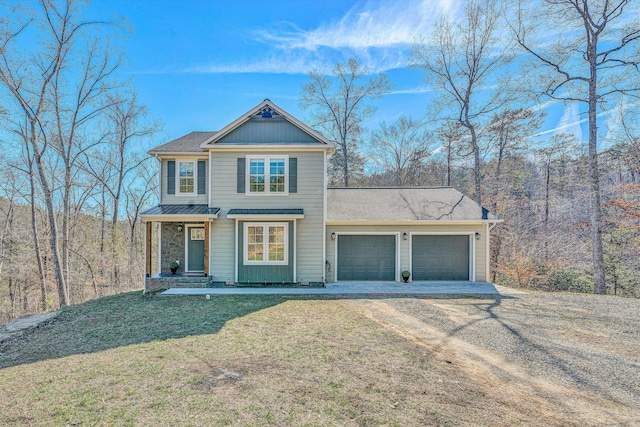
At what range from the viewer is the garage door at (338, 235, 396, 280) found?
37.2 ft

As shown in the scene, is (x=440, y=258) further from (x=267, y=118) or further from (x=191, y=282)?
(x=191, y=282)

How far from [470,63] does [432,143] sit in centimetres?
590

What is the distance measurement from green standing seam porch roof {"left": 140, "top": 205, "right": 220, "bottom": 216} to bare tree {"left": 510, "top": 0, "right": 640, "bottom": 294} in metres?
15.1

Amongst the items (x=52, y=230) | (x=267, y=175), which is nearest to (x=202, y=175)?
(x=267, y=175)

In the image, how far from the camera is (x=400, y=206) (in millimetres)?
12094

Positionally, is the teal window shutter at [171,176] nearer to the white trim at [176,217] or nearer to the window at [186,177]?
the window at [186,177]

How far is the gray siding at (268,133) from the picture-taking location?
35.1 ft

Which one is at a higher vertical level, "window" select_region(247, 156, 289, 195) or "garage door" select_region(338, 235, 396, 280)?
"window" select_region(247, 156, 289, 195)

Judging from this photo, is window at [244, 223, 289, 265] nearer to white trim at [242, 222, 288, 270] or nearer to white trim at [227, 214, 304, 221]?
white trim at [242, 222, 288, 270]

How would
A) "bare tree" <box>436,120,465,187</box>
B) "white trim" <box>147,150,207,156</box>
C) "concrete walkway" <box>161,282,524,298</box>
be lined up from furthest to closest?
"bare tree" <box>436,120,465,187</box> → "white trim" <box>147,150,207,156</box> → "concrete walkway" <box>161,282,524,298</box>

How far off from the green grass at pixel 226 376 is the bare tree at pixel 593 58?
475 inches

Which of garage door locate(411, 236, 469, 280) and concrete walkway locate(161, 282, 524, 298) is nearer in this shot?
concrete walkway locate(161, 282, 524, 298)

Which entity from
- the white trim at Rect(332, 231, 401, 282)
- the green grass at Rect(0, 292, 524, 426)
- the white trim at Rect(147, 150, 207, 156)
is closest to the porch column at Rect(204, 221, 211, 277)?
the white trim at Rect(147, 150, 207, 156)

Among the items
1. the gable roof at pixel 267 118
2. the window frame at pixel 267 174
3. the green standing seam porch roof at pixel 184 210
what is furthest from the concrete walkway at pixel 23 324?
the gable roof at pixel 267 118
